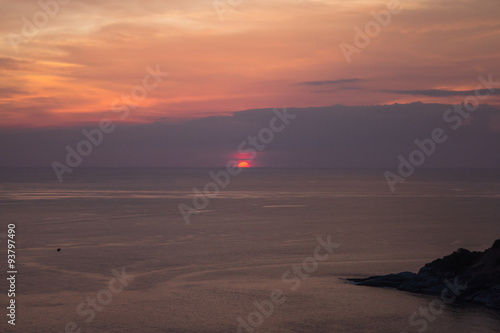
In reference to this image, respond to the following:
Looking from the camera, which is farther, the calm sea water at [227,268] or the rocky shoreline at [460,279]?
the rocky shoreline at [460,279]

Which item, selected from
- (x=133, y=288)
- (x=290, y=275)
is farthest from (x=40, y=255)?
(x=290, y=275)

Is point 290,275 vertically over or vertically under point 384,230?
under

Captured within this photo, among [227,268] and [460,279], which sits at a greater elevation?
[227,268]

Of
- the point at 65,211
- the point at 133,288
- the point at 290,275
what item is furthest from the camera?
the point at 65,211

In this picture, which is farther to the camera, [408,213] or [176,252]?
[408,213]

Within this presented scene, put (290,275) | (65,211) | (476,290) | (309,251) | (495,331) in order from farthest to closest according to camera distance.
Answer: (65,211) < (309,251) < (290,275) < (476,290) < (495,331)

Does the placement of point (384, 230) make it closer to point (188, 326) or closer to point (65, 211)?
point (188, 326)

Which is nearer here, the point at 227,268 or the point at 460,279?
the point at 460,279

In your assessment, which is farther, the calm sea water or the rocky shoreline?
the rocky shoreline
